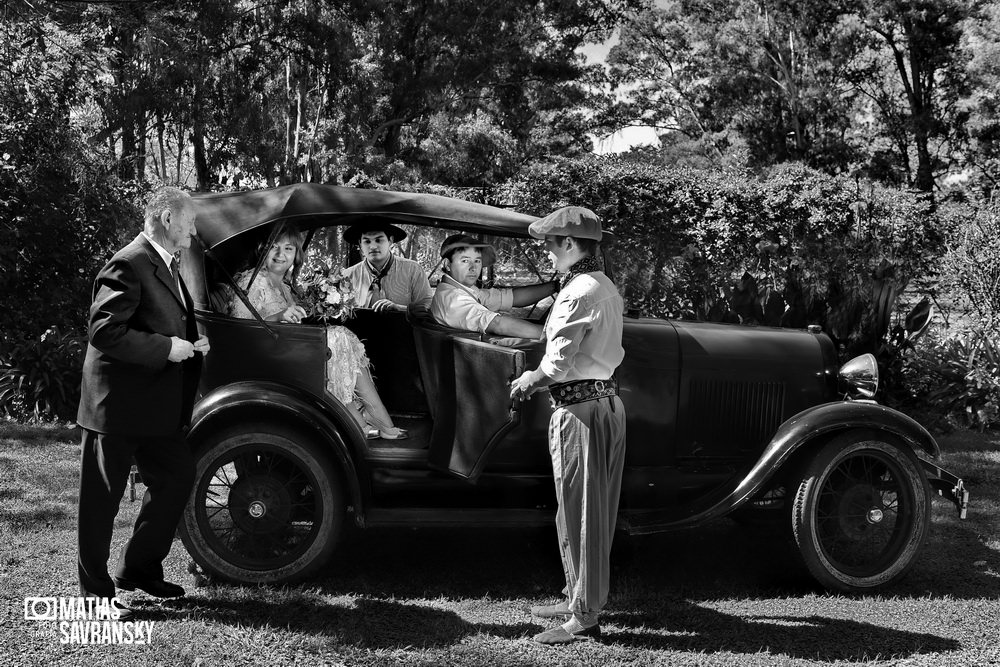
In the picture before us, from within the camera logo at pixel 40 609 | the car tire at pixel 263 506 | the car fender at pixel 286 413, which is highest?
the car fender at pixel 286 413

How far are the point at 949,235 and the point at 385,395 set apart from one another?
9050 millimetres

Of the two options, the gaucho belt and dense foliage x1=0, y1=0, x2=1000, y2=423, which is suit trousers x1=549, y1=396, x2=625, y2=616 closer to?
the gaucho belt

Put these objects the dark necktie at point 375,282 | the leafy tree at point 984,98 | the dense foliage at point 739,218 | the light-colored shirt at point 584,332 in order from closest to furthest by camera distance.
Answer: the light-colored shirt at point 584,332, the dark necktie at point 375,282, the dense foliage at point 739,218, the leafy tree at point 984,98

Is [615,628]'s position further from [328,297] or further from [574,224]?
[328,297]

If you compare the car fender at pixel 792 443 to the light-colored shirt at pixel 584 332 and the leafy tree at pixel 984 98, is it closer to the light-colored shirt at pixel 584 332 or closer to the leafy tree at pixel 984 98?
the light-colored shirt at pixel 584 332

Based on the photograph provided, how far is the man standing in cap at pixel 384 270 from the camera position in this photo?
5238 mm

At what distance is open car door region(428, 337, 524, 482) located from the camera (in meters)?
4.10

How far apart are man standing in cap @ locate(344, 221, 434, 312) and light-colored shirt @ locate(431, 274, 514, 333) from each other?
1.56 feet

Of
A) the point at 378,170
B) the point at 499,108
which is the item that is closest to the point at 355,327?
the point at 378,170

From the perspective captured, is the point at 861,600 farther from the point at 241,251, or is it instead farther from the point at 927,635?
the point at 241,251

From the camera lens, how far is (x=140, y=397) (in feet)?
11.9

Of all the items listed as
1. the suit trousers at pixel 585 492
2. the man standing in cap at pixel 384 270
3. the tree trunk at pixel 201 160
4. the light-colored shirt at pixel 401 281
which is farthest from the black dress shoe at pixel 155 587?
the tree trunk at pixel 201 160

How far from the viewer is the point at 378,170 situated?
17.0 metres

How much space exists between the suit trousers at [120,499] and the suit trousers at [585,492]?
64.3 inches
